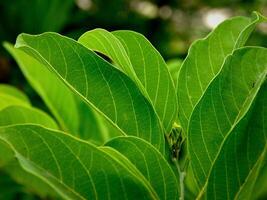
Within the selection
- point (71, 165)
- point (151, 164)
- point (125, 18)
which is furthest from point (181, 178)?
point (125, 18)

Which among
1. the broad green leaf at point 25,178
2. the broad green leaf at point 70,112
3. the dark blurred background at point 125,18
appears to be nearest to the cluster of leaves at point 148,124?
the broad green leaf at point 25,178

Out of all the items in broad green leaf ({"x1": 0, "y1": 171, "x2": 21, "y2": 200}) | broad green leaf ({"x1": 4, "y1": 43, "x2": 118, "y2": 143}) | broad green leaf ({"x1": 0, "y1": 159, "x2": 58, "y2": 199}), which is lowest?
broad green leaf ({"x1": 0, "y1": 171, "x2": 21, "y2": 200})

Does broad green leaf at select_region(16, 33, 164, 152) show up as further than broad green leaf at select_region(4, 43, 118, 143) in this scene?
No

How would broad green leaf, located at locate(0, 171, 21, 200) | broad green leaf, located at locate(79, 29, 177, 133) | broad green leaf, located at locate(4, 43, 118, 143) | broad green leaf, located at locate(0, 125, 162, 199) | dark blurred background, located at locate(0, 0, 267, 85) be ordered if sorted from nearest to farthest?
broad green leaf, located at locate(0, 125, 162, 199) < broad green leaf, located at locate(79, 29, 177, 133) < broad green leaf, located at locate(4, 43, 118, 143) < broad green leaf, located at locate(0, 171, 21, 200) < dark blurred background, located at locate(0, 0, 267, 85)

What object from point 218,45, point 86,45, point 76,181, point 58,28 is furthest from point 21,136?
point 58,28

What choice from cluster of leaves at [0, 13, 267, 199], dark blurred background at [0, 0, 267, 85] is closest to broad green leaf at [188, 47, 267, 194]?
cluster of leaves at [0, 13, 267, 199]

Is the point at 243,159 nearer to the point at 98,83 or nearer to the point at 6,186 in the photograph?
the point at 98,83

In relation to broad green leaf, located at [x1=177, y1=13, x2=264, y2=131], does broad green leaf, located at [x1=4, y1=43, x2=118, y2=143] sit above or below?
below

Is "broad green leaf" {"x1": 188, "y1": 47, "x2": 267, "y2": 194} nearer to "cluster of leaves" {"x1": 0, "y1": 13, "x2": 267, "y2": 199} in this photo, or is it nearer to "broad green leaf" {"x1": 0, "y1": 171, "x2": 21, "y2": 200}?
"cluster of leaves" {"x1": 0, "y1": 13, "x2": 267, "y2": 199}
